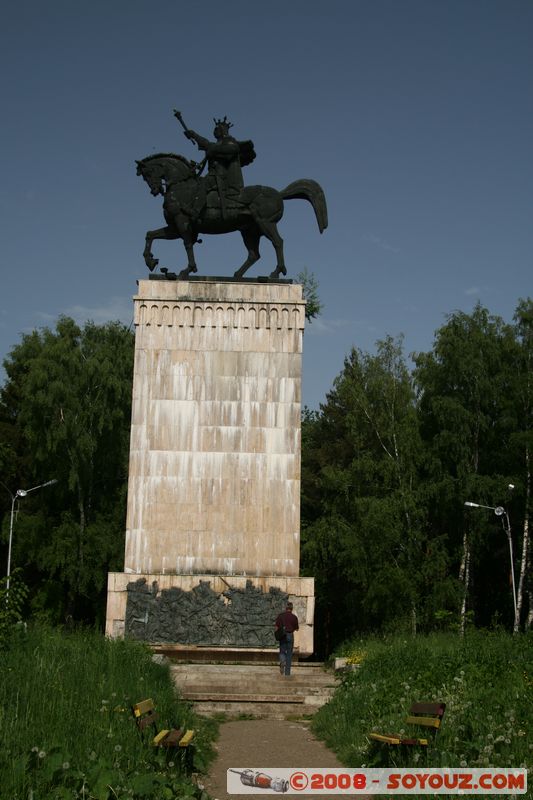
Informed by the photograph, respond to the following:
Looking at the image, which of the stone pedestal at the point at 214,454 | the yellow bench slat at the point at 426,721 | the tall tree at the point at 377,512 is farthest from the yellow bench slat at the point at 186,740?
the tall tree at the point at 377,512

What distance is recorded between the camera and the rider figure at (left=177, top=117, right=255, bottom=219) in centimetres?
1900

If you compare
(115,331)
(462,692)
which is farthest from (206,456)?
(115,331)

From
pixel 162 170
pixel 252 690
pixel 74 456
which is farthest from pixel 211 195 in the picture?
pixel 74 456

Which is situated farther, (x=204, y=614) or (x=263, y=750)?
(x=204, y=614)

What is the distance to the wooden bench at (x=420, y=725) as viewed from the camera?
745cm

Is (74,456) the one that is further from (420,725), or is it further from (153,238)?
(420,725)

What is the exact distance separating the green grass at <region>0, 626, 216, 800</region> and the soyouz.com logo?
61 cm

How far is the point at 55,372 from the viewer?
101 ft

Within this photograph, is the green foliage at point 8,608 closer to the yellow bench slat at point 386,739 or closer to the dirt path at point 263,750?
the dirt path at point 263,750

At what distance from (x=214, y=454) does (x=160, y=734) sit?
10834 mm

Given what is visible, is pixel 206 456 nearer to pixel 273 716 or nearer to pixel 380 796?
pixel 273 716

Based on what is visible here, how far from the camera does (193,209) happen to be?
62.1 ft

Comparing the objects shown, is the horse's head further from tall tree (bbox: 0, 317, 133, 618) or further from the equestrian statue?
tall tree (bbox: 0, 317, 133, 618)

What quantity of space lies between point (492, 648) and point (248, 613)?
21.8 feet
